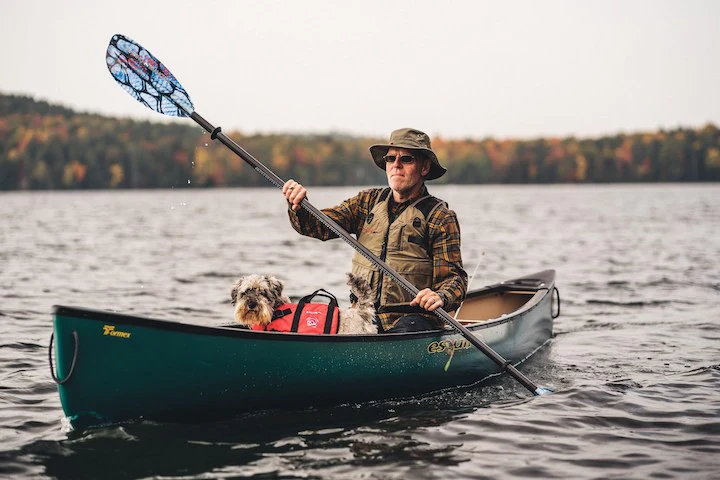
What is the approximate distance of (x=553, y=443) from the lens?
217 inches

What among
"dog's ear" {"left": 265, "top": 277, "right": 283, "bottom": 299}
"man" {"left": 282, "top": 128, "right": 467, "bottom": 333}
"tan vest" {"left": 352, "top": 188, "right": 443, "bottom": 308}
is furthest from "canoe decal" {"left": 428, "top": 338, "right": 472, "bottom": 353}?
"dog's ear" {"left": 265, "top": 277, "right": 283, "bottom": 299}

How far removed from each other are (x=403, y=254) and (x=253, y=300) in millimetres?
1395

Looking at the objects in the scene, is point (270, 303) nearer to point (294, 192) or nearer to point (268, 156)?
point (294, 192)

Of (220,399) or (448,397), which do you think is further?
(448,397)

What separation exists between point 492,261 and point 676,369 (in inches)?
474

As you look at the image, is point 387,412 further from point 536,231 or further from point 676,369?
point 536,231

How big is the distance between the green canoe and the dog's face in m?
0.41

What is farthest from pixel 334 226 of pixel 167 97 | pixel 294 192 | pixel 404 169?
pixel 167 97

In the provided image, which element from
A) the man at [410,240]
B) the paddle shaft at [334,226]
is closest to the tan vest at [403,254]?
the man at [410,240]

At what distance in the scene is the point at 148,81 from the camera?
20.6ft

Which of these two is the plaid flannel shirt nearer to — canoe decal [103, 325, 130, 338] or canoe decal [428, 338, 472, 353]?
canoe decal [428, 338, 472, 353]

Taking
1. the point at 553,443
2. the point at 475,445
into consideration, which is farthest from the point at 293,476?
the point at 553,443

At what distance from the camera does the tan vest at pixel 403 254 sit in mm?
6336

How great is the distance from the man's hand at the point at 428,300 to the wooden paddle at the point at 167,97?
0.23 ft
